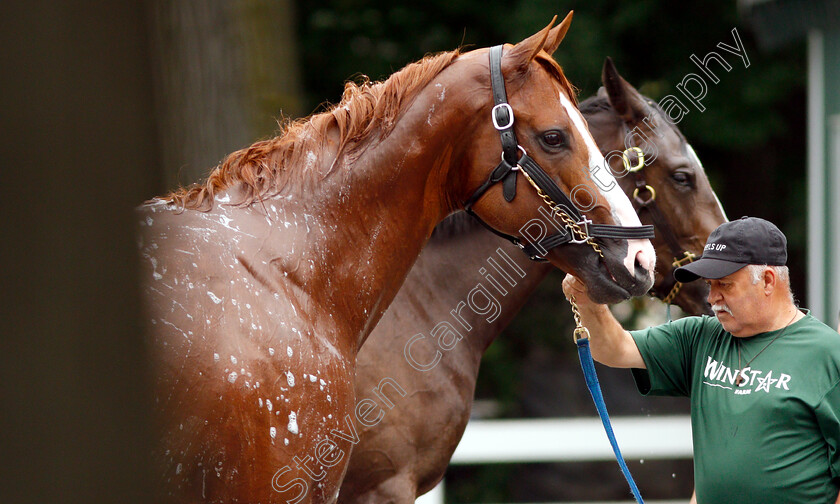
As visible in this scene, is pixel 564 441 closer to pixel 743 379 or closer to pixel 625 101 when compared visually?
pixel 625 101

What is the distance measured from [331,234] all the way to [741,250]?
1238 mm

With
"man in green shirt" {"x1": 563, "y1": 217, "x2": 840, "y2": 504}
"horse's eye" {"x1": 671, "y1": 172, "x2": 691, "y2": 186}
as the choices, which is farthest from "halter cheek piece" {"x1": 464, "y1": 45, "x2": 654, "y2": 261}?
"horse's eye" {"x1": 671, "y1": 172, "x2": 691, "y2": 186}

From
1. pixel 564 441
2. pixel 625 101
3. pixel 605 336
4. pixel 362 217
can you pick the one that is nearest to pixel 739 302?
pixel 605 336

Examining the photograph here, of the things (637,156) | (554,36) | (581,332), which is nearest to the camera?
(554,36)

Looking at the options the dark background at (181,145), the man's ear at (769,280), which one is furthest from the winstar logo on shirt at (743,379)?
the dark background at (181,145)

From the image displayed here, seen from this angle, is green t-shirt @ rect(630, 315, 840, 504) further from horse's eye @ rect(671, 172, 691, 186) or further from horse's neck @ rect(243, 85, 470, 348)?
horse's eye @ rect(671, 172, 691, 186)

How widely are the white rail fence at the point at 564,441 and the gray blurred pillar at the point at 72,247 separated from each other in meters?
5.03

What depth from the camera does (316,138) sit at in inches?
99.3

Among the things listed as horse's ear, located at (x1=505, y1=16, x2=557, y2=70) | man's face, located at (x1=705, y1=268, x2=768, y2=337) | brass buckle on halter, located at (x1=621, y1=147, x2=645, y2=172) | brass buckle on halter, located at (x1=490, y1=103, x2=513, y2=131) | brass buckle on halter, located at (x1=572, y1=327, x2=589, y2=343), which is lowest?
brass buckle on halter, located at (x1=572, y1=327, x2=589, y2=343)

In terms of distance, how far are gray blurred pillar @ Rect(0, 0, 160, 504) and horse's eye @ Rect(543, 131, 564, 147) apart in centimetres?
151

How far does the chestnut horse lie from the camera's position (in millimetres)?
2141

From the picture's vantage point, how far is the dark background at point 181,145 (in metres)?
1.06

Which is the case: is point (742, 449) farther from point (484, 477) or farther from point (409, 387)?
point (484, 477)

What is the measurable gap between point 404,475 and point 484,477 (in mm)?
5017
